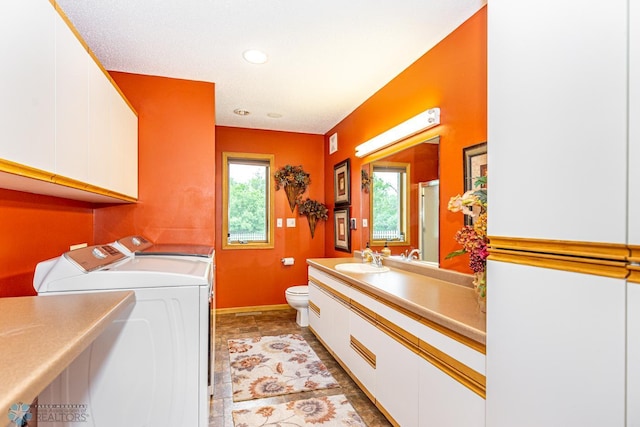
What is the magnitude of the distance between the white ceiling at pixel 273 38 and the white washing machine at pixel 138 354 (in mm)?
1415

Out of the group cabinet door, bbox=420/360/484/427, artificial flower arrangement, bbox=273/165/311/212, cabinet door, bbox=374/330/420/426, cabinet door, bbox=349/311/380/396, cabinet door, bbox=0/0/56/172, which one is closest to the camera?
cabinet door, bbox=0/0/56/172

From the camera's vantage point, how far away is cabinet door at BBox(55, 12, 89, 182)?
1.32 metres

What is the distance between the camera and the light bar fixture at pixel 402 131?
7.17 feet

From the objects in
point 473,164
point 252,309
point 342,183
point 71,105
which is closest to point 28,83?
point 71,105

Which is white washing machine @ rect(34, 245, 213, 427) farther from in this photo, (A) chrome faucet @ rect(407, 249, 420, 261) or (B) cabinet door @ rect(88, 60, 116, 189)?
(A) chrome faucet @ rect(407, 249, 420, 261)

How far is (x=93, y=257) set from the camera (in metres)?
1.57

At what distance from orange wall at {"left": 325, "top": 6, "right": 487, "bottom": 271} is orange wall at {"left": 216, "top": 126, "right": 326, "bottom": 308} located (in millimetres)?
1760

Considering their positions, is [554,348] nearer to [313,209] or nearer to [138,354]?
[138,354]

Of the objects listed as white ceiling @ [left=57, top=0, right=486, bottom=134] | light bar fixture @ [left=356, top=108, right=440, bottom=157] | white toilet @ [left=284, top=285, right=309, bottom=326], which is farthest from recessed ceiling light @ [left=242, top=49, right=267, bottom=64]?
white toilet @ [left=284, top=285, right=309, bottom=326]

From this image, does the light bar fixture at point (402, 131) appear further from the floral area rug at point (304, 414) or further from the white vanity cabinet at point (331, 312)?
the floral area rug at point (304, 414)

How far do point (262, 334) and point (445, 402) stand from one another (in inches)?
93.6

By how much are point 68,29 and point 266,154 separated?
2842 millimetres

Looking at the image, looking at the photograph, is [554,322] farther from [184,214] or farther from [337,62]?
[184,214]

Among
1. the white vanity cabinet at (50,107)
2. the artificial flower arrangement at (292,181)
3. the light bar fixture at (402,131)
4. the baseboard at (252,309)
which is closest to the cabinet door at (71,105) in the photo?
the white vanity cabinet at (50,107)
